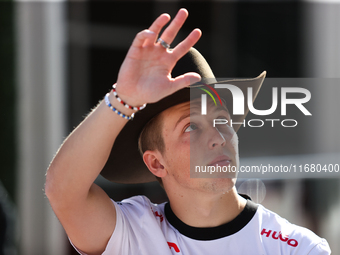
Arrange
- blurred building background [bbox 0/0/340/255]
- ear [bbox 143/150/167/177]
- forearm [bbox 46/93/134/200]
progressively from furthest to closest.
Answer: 1. blurred building background [bbox 0/0/340/255]
2. ear [bbox 143/150/167/177]
3. forearm [bbox 46/93/134/200]

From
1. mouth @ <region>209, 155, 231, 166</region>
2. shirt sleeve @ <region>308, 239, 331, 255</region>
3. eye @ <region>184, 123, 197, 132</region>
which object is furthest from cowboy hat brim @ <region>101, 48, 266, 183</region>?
shirt sleeve @ <region>308, 239, 331, 255</region>

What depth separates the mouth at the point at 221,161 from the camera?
6.72 ft

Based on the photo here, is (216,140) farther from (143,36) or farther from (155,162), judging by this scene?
(143,36)

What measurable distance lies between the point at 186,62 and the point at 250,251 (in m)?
1.02

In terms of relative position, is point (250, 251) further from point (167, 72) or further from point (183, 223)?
point (167, 72)

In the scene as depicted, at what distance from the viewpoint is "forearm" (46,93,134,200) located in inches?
68.7

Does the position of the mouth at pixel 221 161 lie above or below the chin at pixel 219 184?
above

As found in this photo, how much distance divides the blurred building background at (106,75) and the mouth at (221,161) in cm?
156

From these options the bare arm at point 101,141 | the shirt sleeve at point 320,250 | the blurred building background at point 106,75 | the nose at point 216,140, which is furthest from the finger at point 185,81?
the blurred building background at point 106,75

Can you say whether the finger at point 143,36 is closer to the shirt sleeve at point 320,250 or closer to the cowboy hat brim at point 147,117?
the cowboy hat brim at point 147,117

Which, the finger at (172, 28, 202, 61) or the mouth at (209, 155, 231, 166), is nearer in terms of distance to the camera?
the finger at (172, 28, 202, 61)

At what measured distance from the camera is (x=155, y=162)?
2293mm

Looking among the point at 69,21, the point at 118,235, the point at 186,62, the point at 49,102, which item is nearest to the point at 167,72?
the point at 186,62

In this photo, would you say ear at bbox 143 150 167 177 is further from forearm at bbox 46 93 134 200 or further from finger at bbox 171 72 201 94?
finger at bbox 171 72 201 94
